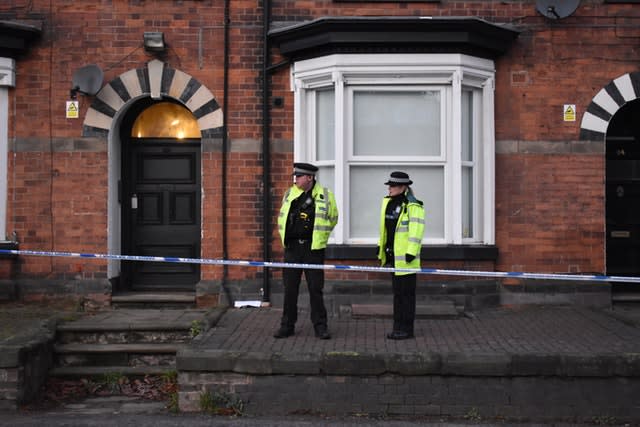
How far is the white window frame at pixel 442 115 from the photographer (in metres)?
9.55

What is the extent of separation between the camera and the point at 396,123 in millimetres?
9781

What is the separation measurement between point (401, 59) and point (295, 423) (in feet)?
16.5

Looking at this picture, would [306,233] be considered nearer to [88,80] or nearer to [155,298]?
[155,298]

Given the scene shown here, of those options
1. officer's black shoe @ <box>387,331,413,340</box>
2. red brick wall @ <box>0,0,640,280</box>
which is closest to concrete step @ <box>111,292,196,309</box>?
red brick wall @ <box>0,0,640,280</box>

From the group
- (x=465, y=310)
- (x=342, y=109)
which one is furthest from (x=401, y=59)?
(x=465, y=310)

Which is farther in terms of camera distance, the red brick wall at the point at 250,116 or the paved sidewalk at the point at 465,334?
the red brick wall at the point at 250,116

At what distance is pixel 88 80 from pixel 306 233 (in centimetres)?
389

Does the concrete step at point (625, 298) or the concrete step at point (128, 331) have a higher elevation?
the concrete step at point (625, 298)

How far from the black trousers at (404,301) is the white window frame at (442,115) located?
2093 millimetres

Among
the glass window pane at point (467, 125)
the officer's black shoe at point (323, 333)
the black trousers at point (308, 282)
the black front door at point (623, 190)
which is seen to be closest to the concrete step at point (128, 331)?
the black trousers at point (308, 282)

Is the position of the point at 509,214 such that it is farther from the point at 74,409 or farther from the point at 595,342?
the point at 74,409

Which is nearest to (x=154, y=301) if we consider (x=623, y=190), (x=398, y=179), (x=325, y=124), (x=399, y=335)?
(x=325, y=124)

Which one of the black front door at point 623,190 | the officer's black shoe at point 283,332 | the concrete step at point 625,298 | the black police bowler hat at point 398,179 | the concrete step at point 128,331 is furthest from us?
the black front door at point 623,190

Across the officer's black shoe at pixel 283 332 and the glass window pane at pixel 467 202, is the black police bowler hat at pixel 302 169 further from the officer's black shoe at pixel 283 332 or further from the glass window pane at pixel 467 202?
the glass window pane at pixel 467 202
